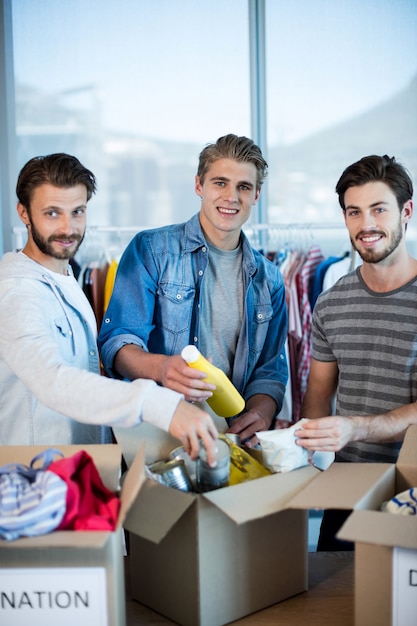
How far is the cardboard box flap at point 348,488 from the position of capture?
1190 mm

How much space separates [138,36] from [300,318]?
1.71 meters

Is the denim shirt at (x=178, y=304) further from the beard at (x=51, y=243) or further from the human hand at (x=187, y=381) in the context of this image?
the human hand at (x=187, y=381)

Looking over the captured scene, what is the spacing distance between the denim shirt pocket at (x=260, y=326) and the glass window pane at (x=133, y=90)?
166 centimetres

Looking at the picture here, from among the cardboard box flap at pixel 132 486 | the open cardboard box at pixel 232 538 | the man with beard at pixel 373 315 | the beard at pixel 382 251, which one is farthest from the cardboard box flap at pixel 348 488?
the beard at pixel 382 251

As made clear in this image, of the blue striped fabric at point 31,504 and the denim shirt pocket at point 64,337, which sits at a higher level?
the denim shirt pocket at point 64,337

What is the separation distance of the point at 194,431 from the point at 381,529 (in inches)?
14.2

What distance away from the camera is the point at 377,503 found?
4.24ft

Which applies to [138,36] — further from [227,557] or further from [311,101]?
[227,557]

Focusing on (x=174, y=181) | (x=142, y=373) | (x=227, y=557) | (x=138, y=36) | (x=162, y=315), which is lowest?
(x=227, y=557)

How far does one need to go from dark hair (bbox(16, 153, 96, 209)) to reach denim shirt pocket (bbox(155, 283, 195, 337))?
18.7 inches

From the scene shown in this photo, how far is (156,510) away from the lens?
121 cm

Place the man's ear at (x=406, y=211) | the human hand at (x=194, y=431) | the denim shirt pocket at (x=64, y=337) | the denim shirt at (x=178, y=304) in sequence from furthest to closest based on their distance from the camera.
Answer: the denim shirt at (x=178, y=304)
the man's ear at (x=406, y=211)
the denim shirt pocket at (x=64, y=337)
the human hand at (x=194, y=431)

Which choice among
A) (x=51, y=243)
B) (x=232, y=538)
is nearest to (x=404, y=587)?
(x=232, y=538)

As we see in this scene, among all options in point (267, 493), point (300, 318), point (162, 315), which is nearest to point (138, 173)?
point (300, 318)
